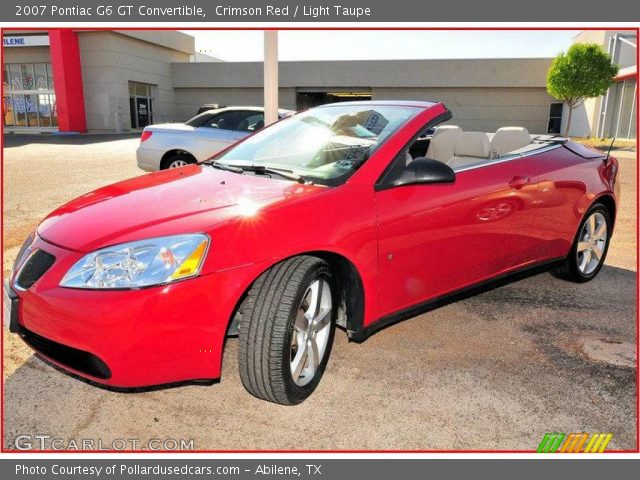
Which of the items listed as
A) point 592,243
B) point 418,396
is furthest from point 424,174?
point 592,243

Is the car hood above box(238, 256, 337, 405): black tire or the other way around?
above

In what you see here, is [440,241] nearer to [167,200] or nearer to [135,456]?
[167,200]

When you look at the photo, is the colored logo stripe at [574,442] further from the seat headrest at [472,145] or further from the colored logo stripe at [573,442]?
the seat headrest at [472,145]

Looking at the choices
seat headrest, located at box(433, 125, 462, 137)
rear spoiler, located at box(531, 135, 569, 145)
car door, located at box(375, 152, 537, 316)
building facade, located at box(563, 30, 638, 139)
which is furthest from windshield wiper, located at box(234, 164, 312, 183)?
building facade, located at box(563, 30, 638, 139)

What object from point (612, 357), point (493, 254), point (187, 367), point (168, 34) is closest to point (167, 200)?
point (187, 367)

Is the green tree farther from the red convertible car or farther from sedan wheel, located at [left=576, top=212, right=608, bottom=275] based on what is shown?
the red convertible car

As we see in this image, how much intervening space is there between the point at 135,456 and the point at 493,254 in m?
2.54

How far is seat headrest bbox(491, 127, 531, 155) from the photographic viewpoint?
429 centimetres

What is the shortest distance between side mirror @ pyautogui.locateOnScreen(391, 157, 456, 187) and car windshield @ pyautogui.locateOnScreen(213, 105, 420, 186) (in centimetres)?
24

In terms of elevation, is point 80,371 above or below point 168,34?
below

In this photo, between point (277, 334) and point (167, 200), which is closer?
point (277, 334)

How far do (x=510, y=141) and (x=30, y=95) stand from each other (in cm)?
3445

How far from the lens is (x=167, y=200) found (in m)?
2.78

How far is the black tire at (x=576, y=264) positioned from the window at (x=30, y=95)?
109 ft
